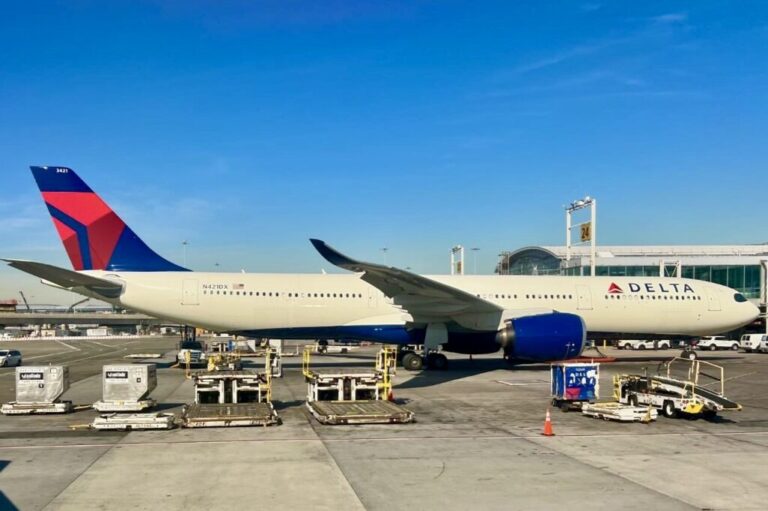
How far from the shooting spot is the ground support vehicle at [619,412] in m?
12.9

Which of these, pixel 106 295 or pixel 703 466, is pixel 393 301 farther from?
pixel 703 466

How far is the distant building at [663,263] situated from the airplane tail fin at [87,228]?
29667mm

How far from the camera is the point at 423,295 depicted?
22531 millimetres

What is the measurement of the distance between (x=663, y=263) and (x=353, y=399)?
41741 mm

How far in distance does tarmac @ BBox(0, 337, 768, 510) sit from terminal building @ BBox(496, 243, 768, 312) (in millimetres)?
34071

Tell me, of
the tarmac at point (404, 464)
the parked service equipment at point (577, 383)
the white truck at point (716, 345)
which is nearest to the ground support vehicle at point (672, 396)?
the tarmac at point (404, 464)

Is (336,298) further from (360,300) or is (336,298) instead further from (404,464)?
(404,464)

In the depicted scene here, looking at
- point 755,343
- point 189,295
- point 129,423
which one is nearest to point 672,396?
point 129,423

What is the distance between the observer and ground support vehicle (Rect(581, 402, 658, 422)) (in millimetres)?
12852

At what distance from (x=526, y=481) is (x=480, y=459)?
4.47 ft

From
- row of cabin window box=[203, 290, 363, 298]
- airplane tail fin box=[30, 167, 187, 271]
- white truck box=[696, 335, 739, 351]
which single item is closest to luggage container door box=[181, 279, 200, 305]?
row of cabin window box=[203, 290, 363, 298]

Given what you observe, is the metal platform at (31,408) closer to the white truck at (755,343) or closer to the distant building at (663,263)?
the distant building at (663,263)

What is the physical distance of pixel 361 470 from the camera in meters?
8.88

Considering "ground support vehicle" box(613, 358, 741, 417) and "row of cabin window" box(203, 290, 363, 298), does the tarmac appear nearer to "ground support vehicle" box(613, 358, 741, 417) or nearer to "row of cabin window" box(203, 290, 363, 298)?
"ground support vehicle" box(613, 358, 741, 417)
